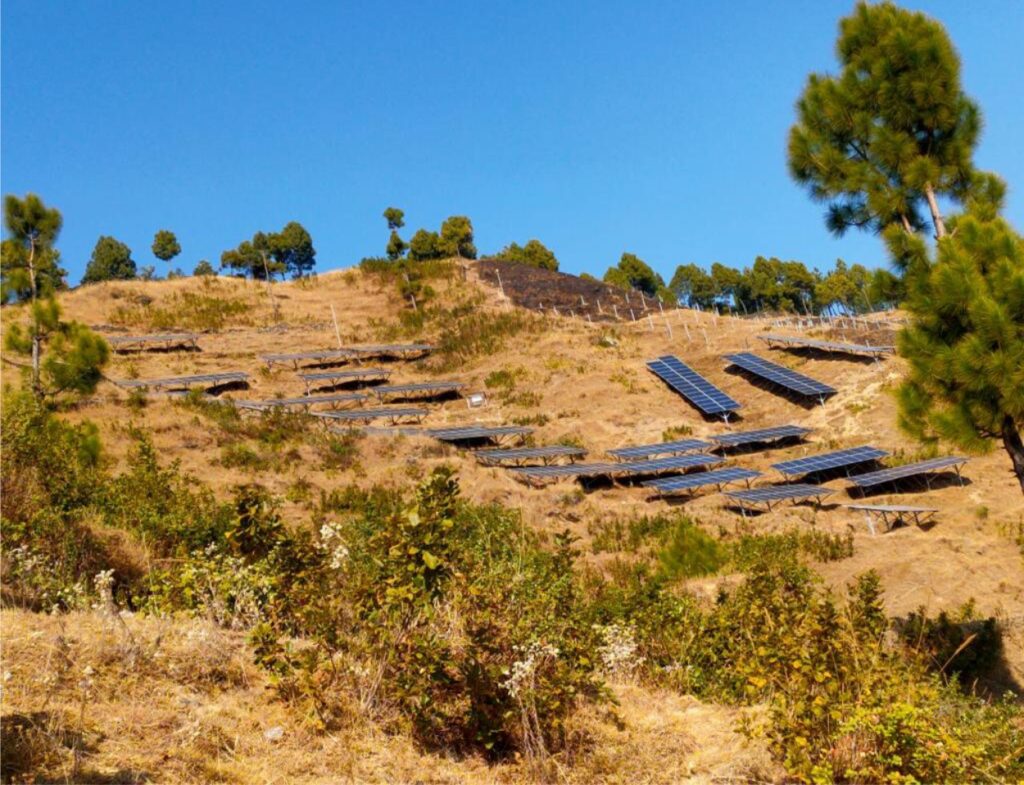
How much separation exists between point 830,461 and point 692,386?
13.5 meters

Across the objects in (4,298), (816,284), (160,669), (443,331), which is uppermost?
(816,284)

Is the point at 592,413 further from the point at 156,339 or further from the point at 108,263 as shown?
the point at 108,263

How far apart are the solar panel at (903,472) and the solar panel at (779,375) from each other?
9.90 m

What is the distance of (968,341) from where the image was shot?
7.13 meters

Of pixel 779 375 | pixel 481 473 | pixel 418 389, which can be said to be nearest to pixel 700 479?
pixel 481 473

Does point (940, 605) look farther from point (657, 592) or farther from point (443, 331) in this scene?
point (443, 331)

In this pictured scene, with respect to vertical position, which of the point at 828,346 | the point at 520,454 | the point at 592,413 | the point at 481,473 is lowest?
the point at 481,473

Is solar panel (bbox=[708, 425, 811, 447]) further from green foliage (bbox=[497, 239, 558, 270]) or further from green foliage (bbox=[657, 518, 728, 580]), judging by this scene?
green foliage (bbox=[497, 239, 558, 270])

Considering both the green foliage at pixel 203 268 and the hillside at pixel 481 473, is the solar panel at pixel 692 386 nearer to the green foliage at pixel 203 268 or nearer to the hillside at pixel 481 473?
the hillside at pixel 481 473

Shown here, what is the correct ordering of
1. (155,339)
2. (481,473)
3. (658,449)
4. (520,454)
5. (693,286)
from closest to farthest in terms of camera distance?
(481,473)
(520,454)
(658,449)
(155,339)
(693,286)

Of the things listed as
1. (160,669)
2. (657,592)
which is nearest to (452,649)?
(160,669)

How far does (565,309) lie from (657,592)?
168 ft

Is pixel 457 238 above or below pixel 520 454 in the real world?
above

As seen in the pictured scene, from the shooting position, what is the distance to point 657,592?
31.3ft
